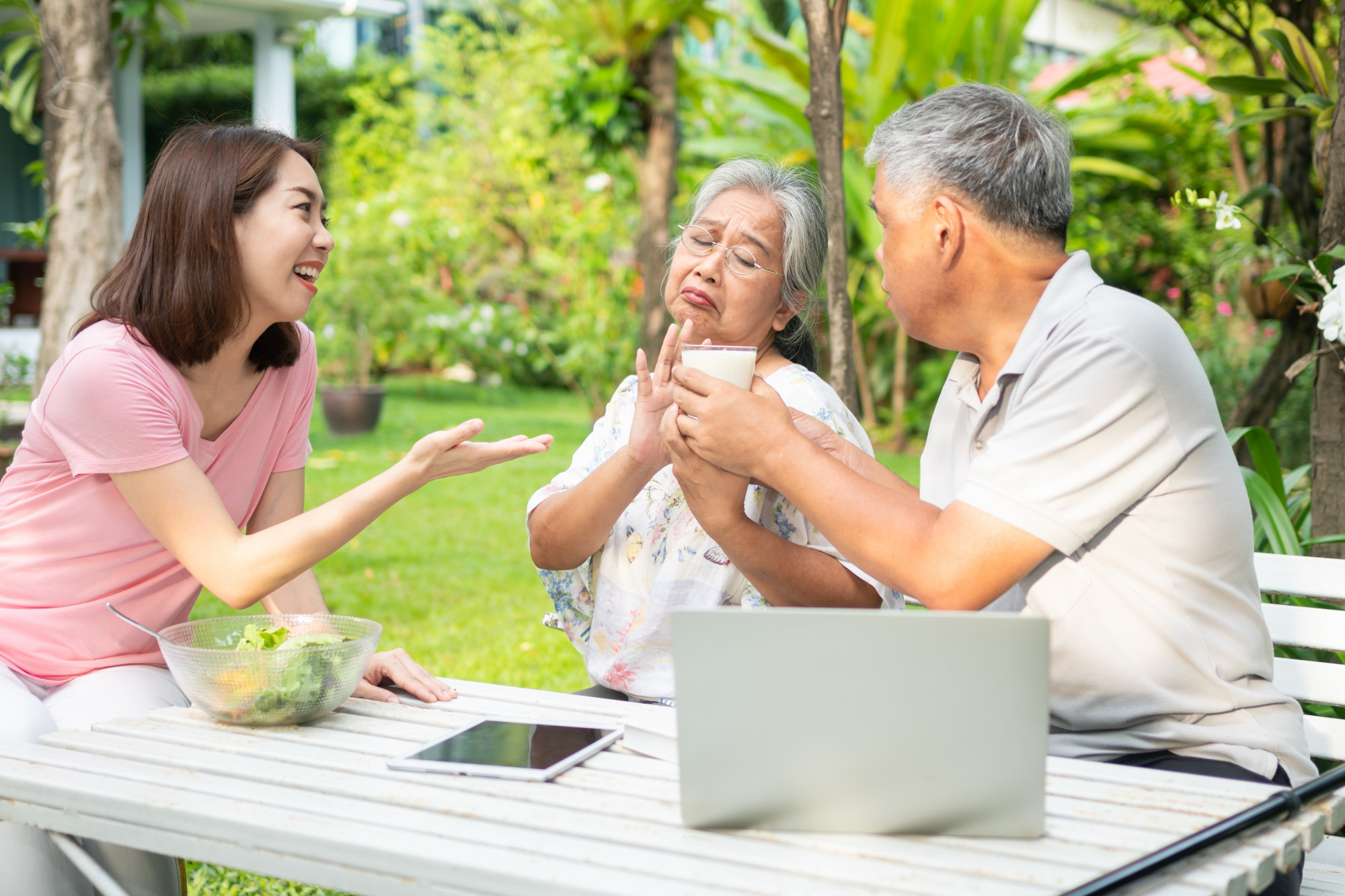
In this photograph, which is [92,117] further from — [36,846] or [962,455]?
[962,455]

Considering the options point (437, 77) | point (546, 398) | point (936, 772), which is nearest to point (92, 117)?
point (936, 772)

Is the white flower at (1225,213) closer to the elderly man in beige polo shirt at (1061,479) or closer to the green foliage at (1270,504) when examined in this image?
the green foliage at (1270,504)

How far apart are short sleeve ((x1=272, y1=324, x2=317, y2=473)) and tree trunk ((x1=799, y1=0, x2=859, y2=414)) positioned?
1263 millimetres

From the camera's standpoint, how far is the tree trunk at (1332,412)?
2.84 metres

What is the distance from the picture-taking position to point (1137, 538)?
1.66 m

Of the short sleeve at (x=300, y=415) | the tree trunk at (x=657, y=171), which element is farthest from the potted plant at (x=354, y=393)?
the short sleeve at (x=300, y=415)

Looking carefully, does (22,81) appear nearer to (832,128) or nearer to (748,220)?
(832,128)

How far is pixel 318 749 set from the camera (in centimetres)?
154

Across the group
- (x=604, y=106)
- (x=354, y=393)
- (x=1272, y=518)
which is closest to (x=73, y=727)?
(x=1272, y=518)

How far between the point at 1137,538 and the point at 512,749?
0.94 meters

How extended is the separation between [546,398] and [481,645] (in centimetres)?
846

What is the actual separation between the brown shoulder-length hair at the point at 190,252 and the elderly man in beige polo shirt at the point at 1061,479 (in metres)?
0.96

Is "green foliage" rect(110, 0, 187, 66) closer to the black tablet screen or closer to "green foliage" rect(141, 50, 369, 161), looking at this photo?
the black tablet screen

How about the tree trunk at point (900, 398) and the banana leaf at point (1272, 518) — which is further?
the tree trunk at point (900, 398)
